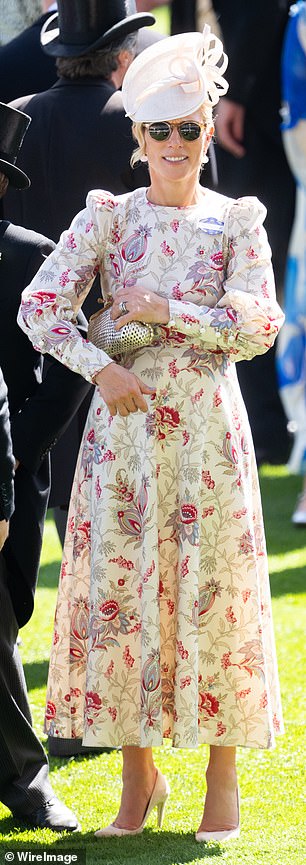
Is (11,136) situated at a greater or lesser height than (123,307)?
greater

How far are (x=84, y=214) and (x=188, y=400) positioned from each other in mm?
505

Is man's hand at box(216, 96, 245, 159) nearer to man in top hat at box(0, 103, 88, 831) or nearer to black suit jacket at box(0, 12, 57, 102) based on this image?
black suit jacket at box(0, 12, 57, 102)

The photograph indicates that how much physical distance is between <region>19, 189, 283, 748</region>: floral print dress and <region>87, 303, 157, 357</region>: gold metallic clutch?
55 mm

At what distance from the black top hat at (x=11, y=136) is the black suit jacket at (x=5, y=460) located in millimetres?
634

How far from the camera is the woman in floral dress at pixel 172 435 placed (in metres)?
3.50

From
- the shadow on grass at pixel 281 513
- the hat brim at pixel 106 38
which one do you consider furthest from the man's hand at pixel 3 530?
the shadow on grass at pixel 281 513

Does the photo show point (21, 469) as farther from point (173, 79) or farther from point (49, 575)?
point (49, 575)

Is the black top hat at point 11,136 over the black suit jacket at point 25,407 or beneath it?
over

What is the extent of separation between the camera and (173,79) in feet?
11.5

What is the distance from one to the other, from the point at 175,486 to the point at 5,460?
517mm

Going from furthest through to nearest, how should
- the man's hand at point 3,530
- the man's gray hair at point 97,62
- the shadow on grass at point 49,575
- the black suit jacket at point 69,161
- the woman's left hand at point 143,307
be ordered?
1. the shadow on grass at point 49,575
2. the man's gray hair at point 97,62
3. the black suit jacket at point 69,161
4. the woman's left hand at point 143,307
5. the man's hand at point 3,530

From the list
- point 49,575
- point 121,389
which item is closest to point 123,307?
point 121,389

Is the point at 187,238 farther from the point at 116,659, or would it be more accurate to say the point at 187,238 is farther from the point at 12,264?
the point at 116,659

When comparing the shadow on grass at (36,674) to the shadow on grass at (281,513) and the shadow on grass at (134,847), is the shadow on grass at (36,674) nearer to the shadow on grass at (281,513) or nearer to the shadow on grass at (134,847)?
the shadow on grass at (134,847)
